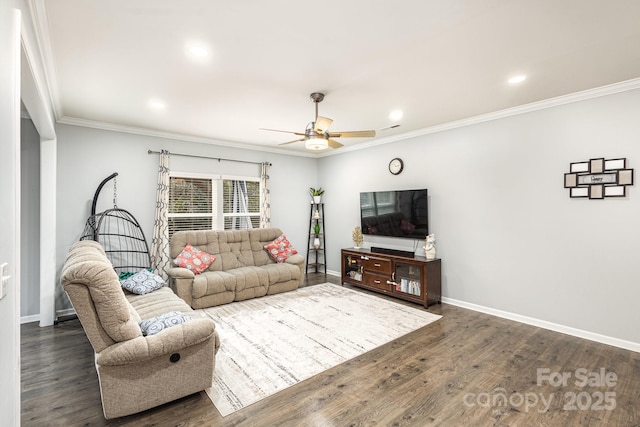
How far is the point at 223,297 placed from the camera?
454 centimetres

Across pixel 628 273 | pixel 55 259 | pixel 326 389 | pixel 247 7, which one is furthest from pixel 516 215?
pixel 55 259

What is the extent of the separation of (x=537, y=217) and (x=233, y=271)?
13.9ft

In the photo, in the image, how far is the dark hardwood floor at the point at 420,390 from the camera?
7.03ft

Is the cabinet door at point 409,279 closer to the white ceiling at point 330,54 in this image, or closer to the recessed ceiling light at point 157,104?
the white ceiling at point 330,54

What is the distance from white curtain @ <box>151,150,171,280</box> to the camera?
4.84m

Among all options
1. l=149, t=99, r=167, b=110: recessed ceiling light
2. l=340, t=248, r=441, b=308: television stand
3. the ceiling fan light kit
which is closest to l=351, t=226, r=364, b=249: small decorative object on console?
l=340, t=248, r=441, b=308: television stand

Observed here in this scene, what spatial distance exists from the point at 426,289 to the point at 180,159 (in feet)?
14.5

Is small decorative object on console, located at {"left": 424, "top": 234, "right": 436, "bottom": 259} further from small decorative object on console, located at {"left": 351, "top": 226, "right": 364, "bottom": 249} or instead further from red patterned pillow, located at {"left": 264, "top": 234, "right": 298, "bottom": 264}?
red patterned pillow, located at {"left": 264, "top": 234, "right": 298, "bottom": 264}

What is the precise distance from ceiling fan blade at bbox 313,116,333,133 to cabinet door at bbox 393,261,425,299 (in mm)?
2465

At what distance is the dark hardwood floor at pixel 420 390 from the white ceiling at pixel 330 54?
2.68 metres

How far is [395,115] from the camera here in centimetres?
417

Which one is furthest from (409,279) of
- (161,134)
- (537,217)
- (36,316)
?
(36,316)

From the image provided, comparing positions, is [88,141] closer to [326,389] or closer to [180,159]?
[180,159]

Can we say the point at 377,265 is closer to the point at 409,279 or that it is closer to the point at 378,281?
the point at 378,281
